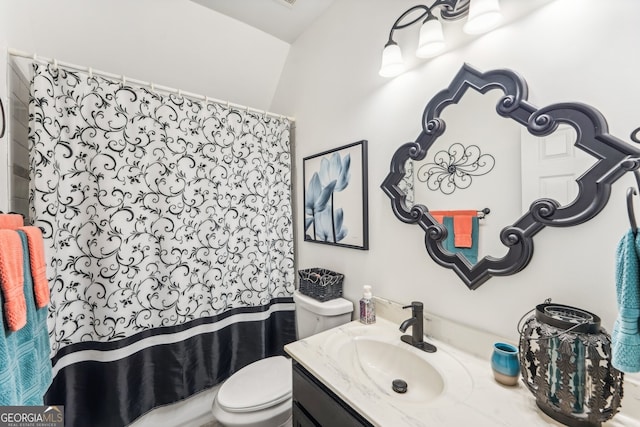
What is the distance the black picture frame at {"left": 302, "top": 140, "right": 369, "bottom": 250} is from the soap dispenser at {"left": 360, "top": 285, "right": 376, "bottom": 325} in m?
0.25

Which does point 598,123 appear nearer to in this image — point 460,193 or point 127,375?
point 460,193

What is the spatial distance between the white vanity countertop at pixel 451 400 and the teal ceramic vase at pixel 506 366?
0.08ft

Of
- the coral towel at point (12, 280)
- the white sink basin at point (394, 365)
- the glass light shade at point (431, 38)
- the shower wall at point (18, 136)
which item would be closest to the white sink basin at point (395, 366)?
the white sink basin at point (394, 365)

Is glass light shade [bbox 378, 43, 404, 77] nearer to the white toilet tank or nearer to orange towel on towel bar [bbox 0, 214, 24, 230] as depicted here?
the white toilet tank

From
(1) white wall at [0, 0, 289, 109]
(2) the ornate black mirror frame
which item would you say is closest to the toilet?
(2) the ornate black mirror frame

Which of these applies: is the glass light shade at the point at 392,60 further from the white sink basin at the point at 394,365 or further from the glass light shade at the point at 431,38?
the white sink basin at the point at 394,365

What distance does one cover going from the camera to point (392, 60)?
1192 mm

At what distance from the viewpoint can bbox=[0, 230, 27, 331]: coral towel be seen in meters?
0.71

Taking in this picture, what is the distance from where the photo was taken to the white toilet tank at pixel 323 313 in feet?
4.82

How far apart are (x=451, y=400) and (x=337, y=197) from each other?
111cm

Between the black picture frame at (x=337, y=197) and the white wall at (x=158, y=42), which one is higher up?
the white wall at (x=158, y=42)

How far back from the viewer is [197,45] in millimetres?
1816

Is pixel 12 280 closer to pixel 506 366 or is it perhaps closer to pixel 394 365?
pixel 394 365

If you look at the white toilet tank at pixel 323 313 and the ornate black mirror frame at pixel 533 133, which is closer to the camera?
the ornate black mirror frame at pixel 533 133
